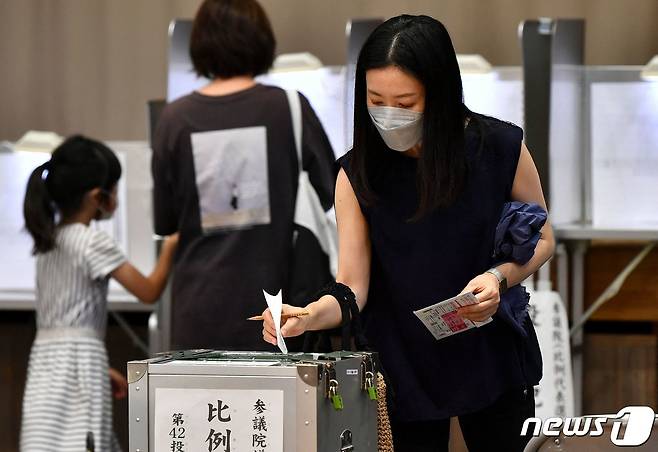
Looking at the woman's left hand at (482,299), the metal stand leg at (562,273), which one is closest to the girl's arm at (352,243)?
the woman's left hand at (482,299)

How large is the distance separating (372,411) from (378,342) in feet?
0.86

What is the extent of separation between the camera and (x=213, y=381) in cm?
181

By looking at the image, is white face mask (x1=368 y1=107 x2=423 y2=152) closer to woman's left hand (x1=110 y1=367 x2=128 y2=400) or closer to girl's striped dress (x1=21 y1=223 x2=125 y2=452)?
girl's striped dress (x1=21 y1=223 x2=125 y2=452)

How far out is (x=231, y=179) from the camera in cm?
327

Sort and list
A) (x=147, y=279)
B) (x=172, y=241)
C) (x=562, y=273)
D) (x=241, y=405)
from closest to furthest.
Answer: (x=241, y=405) → (x=172, y=241) → (x=147, y=279) → (x=562, y=273)

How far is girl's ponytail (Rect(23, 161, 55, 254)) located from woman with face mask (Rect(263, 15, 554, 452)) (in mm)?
1725

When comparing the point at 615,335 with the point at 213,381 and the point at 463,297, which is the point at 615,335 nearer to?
the point at 463,297

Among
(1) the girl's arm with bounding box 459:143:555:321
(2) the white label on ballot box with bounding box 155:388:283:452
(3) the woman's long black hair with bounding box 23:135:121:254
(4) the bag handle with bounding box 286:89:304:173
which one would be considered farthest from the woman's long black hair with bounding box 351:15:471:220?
(3) the woman's long black hair with bounding box 23:135:121:254

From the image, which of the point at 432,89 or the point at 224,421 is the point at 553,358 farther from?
the point at 224,421

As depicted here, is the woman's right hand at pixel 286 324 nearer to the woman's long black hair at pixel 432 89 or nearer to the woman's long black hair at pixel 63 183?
the woman's long black hair at pixel 432 89

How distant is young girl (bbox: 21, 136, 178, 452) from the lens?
361 cm

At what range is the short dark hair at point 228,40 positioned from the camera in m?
3.26

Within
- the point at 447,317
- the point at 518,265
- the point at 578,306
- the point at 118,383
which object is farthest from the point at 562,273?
the point at 447,317

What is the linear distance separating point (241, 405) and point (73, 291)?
2034 mm
